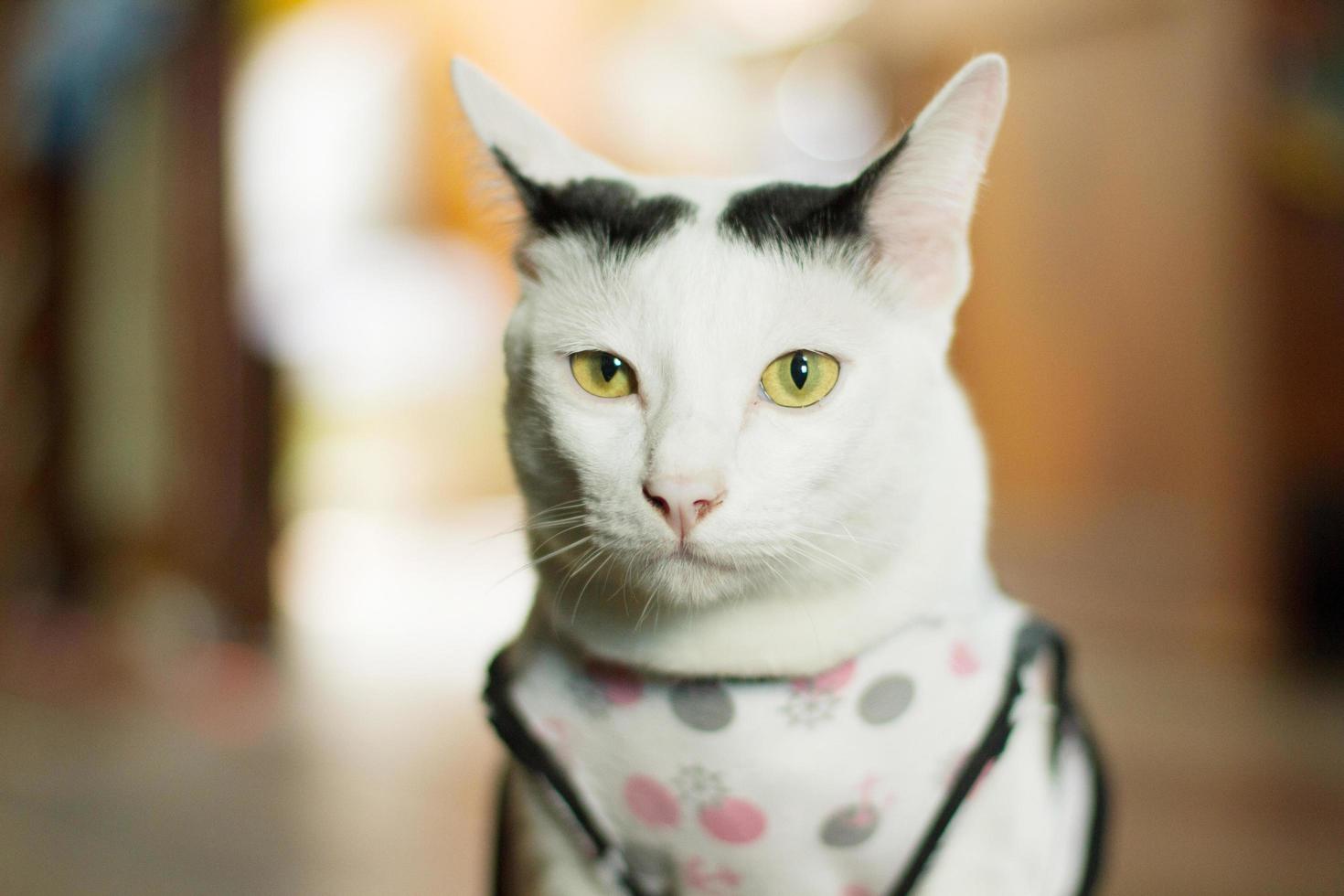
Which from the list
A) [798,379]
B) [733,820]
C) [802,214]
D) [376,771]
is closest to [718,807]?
[733,820]

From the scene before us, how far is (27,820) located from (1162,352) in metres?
2.31

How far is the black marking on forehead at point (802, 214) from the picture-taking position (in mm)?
645

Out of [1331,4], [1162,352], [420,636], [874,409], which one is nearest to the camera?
[874,409]

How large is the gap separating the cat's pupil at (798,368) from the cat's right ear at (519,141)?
0.21 meters

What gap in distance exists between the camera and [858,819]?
63cm

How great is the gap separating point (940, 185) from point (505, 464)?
2160mm

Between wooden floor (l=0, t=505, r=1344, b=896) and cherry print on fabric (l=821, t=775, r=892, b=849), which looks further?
wooden floor (l=0, t=505, r=1344, b=896)

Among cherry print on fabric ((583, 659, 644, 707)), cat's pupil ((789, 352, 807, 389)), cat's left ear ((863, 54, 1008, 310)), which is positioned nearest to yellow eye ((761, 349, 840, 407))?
cat's pupil ((789, 352, 807, 389))

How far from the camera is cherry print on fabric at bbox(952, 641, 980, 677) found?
663mm

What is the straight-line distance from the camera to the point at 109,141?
9.52 ft

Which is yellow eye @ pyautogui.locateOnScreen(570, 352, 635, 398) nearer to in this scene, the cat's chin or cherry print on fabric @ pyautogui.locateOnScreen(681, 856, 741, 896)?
the cat's chin

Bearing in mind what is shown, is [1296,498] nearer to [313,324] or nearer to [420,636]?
[420,636]

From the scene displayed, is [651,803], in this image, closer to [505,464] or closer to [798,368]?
[798,368]

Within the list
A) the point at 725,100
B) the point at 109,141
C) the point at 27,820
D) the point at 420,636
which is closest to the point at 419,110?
the point at 725,100
